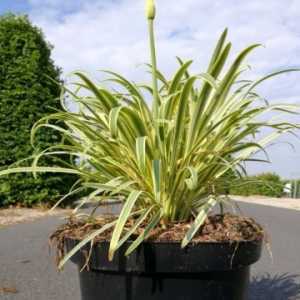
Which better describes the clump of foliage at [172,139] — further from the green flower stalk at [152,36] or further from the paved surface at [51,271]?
the paved surface at [51,271]

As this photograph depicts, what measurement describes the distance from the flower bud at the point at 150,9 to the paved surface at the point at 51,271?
77.0 inches

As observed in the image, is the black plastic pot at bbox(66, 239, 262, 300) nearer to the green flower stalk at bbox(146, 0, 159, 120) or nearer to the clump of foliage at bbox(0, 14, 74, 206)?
the green flower stalk at bbox(146, 0, 159, 120)

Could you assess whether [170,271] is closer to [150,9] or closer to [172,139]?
[172,139]

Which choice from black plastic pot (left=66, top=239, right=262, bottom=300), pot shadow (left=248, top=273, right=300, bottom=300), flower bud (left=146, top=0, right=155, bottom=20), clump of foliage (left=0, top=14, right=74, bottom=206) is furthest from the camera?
clump of foliage (left=0, top=14, right=74, bottom=206)

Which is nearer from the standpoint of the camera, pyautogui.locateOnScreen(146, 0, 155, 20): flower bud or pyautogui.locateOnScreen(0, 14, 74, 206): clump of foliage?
pyautogui.locateOnScreen(146, 0, 155, 20): flower bud

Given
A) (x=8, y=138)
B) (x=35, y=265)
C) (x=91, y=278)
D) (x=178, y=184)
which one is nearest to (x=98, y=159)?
(x=178, y=184)

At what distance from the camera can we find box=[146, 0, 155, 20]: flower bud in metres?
2.06

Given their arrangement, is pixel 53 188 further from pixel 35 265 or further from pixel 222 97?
pixel 222 97

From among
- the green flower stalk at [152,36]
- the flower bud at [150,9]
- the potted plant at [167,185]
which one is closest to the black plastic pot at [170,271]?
the potted plant at [167,185]

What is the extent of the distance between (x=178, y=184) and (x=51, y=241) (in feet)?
2.07

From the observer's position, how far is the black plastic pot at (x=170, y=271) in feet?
5.91

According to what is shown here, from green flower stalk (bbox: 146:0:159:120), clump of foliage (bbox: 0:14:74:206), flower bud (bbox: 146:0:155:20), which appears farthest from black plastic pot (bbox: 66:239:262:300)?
clump of foliage (bbox: 0:14:74:206)

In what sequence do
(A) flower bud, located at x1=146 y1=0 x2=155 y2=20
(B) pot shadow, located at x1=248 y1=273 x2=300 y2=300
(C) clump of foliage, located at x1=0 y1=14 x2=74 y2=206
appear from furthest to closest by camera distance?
1. (C) clump of foliage, located at x1=0 y1=14 x2=74 y2=206
2. (B) pot shadow, located at x1=248 y1=273 x2=300 y2=300
3. (A) flower bud, located at x1=146 y1=0 x2=155 y2=20

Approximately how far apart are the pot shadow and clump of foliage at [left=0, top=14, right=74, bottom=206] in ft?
16.3
